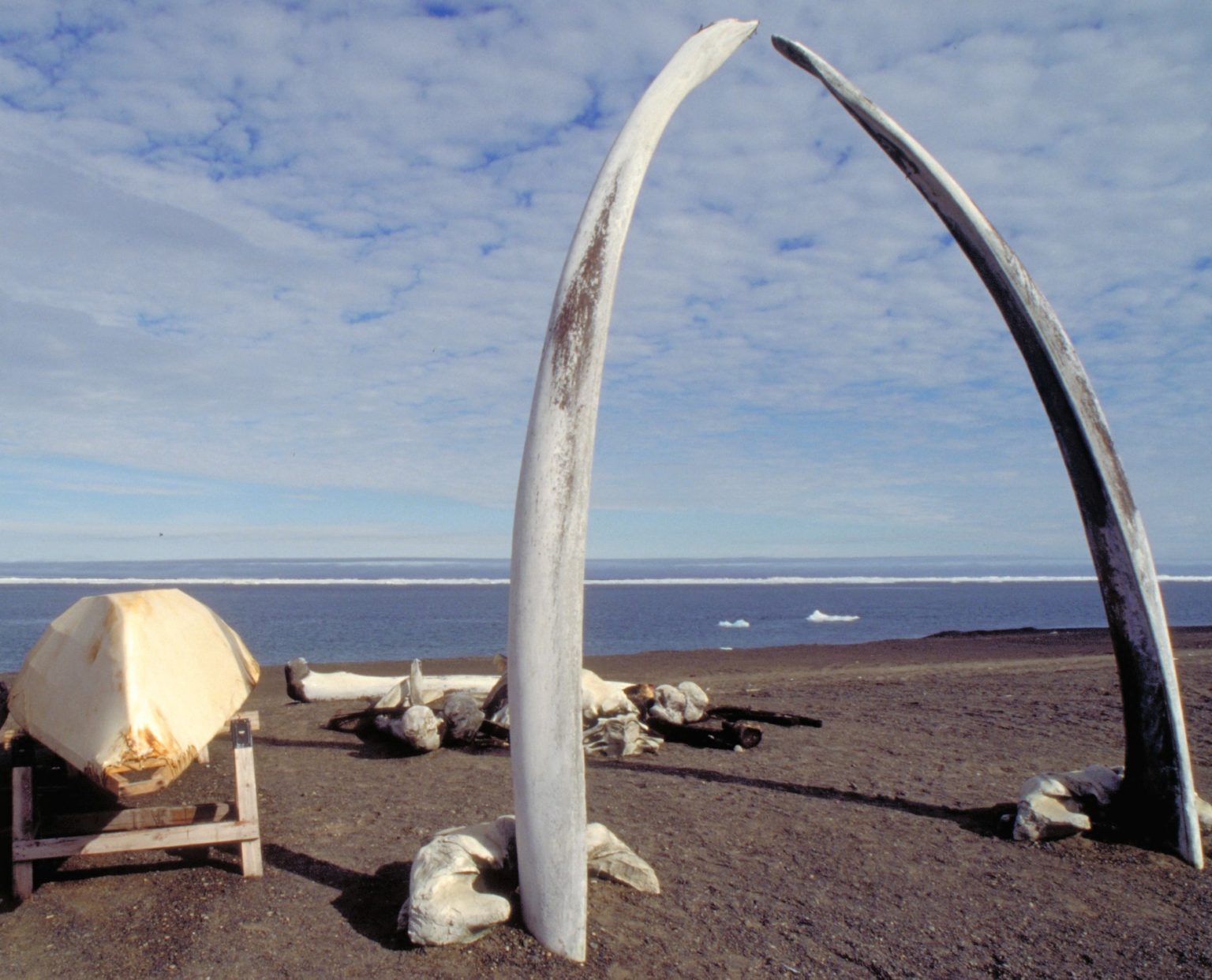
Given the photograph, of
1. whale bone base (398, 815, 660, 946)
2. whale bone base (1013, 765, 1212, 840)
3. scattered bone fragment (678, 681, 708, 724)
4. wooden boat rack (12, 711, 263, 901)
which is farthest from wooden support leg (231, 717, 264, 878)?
scattered bone fragment (678, 681, 708, 724)

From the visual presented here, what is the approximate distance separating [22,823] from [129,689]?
96 cm

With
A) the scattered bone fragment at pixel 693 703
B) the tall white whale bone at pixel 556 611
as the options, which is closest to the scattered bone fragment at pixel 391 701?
the scattered bone fragment at pixel 693 703

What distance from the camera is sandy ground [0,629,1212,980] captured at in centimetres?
415

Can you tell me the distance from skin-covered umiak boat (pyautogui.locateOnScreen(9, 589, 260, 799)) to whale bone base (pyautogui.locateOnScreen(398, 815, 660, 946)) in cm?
197

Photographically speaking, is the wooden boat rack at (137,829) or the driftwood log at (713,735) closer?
the wooden boat rack at (137,829)

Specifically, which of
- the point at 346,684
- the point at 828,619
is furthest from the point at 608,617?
the point at 346,684

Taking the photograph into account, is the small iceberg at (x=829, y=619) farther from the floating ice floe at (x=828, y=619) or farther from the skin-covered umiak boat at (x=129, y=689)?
the skin-covered umiak boat at (x=129, y=689)

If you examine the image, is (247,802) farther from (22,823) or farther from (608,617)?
(608,617)

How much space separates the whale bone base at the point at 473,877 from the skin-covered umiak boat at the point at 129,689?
1.97m

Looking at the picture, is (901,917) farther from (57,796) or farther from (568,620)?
(57,796)

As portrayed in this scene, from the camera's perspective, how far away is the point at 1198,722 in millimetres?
9820

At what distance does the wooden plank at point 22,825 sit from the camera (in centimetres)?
486

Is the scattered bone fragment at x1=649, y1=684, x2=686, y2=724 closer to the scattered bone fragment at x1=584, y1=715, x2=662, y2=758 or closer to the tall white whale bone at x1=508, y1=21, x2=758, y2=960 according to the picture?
the scattered bone fragment at x1=584, y1=715, x2=662, y2=758

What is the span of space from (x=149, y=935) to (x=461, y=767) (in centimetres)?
370
